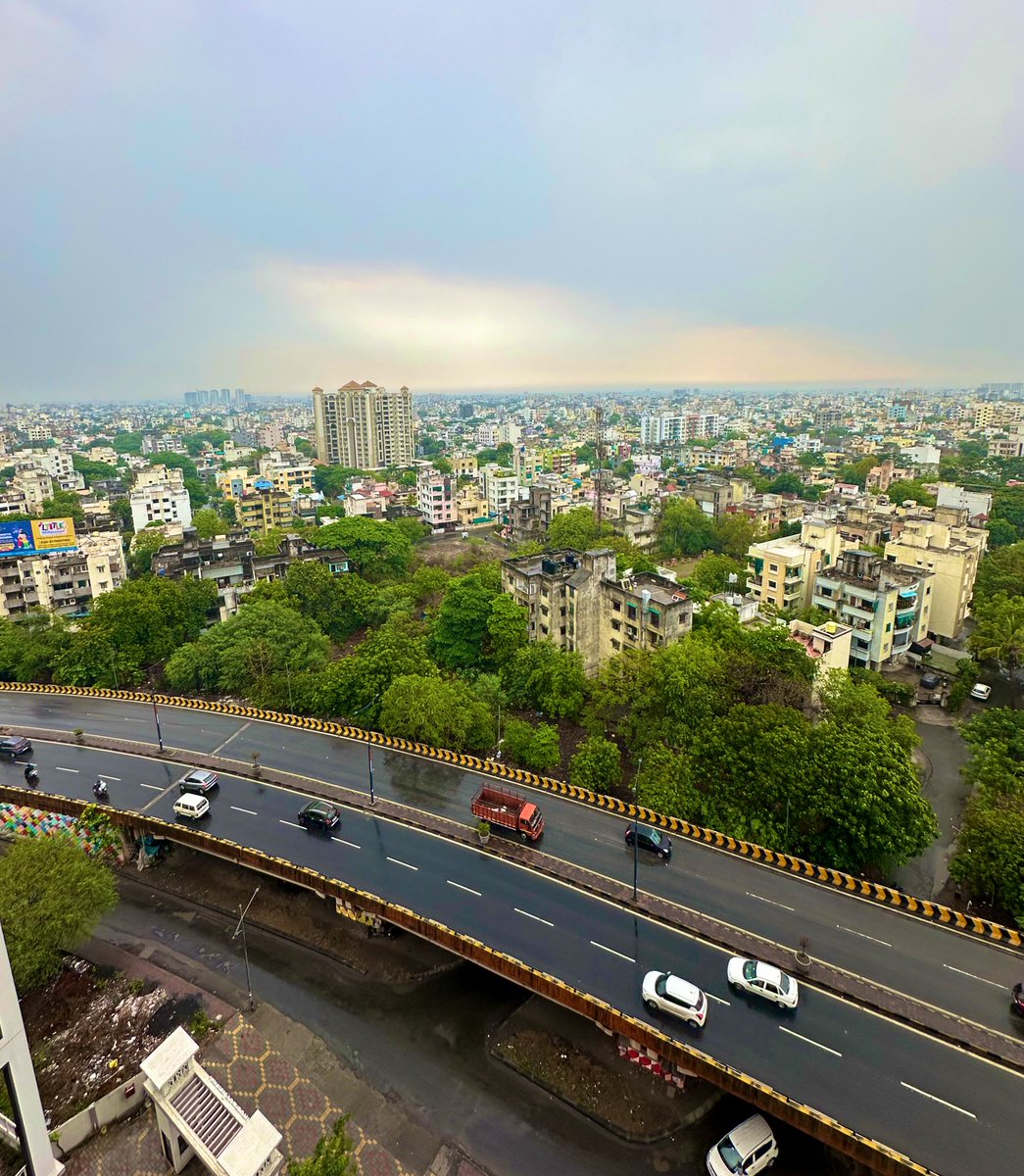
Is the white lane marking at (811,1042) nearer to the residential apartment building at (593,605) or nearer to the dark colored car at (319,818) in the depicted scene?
the dark colored car at (319,818)

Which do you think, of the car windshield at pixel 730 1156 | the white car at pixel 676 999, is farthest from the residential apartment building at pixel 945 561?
the car windshield at pixel 730 1156

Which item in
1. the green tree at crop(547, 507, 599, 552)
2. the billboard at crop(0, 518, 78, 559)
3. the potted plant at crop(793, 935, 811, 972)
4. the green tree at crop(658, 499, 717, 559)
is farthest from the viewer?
the green tree at crop(658, 499, 717, 559)

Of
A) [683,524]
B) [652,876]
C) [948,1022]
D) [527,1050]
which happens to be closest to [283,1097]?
[527,1050]

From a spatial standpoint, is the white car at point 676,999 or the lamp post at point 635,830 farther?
the lamp post at point 635,830

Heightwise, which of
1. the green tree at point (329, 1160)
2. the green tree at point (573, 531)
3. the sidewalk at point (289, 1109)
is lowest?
the sidewalk at point (289, 1109)

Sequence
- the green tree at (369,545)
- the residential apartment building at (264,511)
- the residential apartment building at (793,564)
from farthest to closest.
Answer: the residential apartment building at (264,511)
the green tree at (369,545)
the residential apartment building at (793,564)

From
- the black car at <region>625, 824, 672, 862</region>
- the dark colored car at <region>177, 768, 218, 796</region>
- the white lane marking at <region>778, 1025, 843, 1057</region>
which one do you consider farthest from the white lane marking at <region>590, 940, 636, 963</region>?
the dark colored car at <region>177, 768, 218, 796</region>

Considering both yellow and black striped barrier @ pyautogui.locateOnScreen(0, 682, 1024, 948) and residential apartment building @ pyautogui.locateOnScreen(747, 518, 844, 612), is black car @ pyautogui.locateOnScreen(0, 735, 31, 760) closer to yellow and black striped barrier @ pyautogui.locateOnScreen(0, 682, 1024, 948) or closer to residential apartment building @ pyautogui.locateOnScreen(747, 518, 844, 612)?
yellow and black striped barrier @ pyautogui.locateOnScreen(0, 682, 1024, 948)

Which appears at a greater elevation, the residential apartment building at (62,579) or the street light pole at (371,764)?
the residential apartment building at (62,579)

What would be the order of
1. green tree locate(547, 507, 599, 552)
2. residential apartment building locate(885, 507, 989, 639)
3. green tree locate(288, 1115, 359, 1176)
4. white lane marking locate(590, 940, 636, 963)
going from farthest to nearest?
green tree locate(547, 507, 599, 552)
residential apartment building locate(885, 507, 989, 639)
white lane marking locate(590, 940, 636, 963)
green tree locate(288, 1115, 359, 1176)
